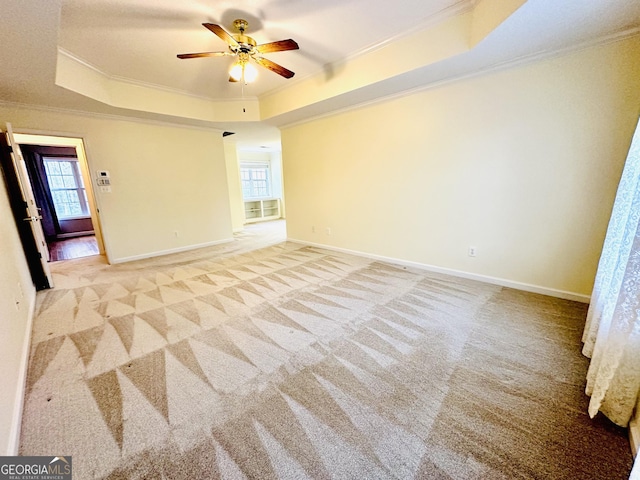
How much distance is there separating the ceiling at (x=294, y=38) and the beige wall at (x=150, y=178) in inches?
13.2

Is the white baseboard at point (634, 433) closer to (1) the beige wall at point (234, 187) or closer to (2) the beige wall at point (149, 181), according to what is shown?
(2) the beige wall at point (149, 181)

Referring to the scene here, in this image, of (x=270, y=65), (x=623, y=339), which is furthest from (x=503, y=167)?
(x=270, y=65)

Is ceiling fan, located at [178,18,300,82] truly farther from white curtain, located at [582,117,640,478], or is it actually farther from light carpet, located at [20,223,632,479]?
white curtain, located at [582,117,640,478]

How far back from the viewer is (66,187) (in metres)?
6.98

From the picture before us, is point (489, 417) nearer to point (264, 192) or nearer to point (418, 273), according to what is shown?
point (418, 273)

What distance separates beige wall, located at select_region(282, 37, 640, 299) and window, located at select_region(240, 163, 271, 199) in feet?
18.5

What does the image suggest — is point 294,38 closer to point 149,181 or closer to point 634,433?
point 149,181

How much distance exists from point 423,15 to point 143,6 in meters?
2.67

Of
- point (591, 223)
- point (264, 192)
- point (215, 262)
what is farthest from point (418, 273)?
point (264, 192)

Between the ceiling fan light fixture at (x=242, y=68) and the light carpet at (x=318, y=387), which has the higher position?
the ceiling fan light fixture at (x=242, y=68)

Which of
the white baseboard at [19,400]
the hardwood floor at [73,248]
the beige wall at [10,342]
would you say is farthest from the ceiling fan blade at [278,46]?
the hardwood floor at [73,248]

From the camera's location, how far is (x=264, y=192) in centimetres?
988

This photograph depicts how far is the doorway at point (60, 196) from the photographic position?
6.13 meters

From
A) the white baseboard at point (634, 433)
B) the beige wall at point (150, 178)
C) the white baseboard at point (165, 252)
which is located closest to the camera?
the white baseboard at point (634, 433)
